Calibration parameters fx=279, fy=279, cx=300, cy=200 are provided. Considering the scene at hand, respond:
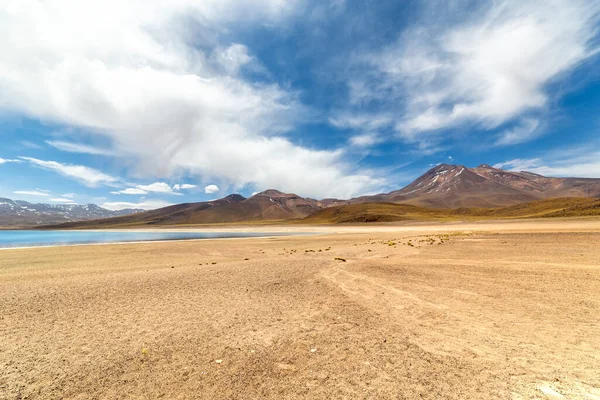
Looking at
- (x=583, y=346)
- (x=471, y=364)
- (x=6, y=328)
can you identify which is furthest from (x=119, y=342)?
(x=583, y=346)

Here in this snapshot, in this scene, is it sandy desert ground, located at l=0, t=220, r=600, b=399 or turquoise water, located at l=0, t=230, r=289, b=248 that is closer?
sandy desert ground, located at l=0, t=220, r=600, b=399

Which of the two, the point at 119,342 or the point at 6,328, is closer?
the point at 119,342

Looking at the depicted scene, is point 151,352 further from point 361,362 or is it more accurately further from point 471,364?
point 471,364

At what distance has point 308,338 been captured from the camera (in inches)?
312

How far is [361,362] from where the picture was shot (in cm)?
650

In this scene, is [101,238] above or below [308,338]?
above

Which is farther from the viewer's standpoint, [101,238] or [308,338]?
[101,238]

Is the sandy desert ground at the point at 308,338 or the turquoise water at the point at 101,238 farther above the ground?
the turquoise water at the point at 101,238

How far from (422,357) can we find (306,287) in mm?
7755

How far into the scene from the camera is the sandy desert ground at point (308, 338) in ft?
18.4

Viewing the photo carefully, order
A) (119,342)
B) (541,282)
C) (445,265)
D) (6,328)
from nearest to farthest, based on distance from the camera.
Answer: (119,342) → (6,328) → (541,282) → (445,265)

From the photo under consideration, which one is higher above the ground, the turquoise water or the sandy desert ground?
the turquoise water

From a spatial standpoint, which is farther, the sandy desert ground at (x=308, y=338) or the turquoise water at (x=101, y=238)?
the turquoise water at (x=101, y=238)

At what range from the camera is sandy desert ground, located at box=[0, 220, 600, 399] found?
5609 millimetres
